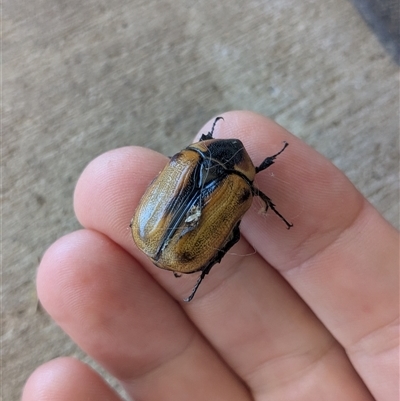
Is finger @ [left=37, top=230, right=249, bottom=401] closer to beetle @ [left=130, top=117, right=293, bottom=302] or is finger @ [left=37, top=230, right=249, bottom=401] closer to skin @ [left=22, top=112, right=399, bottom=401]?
skin @ [left=22, top=112, right=399, bottom=401]

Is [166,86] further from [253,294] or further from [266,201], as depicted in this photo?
[253,294]

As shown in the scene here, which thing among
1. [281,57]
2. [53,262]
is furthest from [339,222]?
[281,57]

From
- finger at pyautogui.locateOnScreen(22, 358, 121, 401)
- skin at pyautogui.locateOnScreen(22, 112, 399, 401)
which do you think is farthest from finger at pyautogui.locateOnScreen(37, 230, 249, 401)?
finger at pyautogui.locateOnScreen(22, 358, 121, 401)

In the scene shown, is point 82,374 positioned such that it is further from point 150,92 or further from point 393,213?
point 393,213

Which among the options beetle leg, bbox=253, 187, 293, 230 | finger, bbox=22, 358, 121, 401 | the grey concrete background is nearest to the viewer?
finger, bbox=22, 358, 121, 401

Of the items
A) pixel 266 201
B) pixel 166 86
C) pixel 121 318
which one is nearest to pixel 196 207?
pixel 266 201

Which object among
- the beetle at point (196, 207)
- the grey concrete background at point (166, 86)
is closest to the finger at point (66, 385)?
the beetle at point (196, 207)
